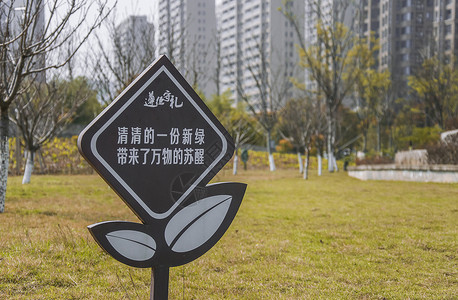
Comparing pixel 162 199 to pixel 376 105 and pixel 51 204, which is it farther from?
pixel 376 105

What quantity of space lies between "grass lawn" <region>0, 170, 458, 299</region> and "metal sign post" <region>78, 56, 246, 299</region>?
77 cm

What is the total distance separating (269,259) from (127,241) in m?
2.51

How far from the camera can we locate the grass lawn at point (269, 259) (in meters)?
3.60

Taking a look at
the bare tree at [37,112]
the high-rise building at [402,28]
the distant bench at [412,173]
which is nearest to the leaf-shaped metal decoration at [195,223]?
the bare tree at [37,112]

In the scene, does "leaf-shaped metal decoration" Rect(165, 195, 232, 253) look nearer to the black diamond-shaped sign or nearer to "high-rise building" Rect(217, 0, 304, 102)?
the black diamond-shaped sign

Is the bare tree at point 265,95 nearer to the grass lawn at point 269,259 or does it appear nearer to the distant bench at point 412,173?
the distant bench at point 412,173

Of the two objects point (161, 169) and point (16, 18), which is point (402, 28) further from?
point (161, 169)

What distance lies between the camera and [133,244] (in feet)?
8.21

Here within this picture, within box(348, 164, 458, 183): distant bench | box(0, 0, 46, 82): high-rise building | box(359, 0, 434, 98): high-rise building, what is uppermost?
box(359, 0, 434, 98): high-rise building

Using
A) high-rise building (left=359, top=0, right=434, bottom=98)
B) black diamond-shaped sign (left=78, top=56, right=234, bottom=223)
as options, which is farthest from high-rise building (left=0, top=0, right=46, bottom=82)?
high-rise building (left=359, top=0, right=434, bottom=98)

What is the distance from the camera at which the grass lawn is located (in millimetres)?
3600

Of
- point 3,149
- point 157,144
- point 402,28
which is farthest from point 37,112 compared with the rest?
point 402,28

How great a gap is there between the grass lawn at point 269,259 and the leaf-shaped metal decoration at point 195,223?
0.76 meters

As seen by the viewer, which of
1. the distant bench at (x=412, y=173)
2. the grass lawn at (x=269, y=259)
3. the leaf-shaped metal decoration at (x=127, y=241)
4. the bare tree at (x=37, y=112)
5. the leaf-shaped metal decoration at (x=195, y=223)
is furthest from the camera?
the distant bench at (x=412, y=173)
